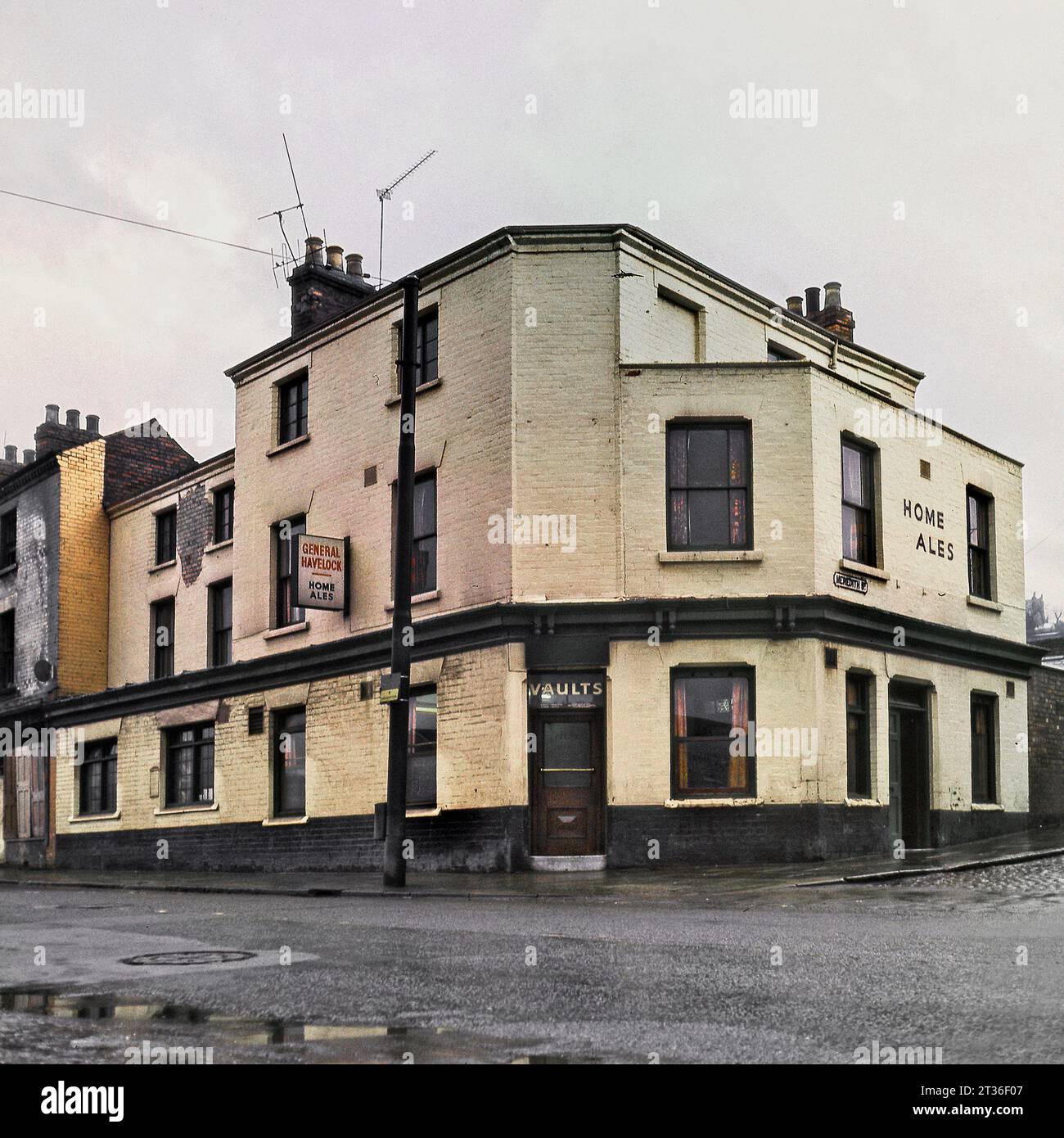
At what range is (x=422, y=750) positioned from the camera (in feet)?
72.0

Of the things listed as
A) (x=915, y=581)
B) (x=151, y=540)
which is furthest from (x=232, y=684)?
(x=915, y=581)

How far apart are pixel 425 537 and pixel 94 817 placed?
12580 mm

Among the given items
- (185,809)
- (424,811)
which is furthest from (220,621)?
(424,811)

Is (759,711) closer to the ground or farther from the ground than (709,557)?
closer to the ground

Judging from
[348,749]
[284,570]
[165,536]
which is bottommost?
[348,749]

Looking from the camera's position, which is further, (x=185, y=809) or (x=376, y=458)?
(x=185, y=809)

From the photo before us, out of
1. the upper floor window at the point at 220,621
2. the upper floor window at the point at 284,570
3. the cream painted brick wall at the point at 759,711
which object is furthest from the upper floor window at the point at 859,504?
the upper floor window at the point at 220,621

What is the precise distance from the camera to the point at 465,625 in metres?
21.0

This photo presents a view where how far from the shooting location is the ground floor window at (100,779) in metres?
30.4

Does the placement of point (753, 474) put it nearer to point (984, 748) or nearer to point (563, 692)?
point (563, 692)

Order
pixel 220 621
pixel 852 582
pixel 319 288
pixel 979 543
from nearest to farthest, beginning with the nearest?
pixel 852 582 → pixel 979 543 → pixel 319 288 → pixel 220 621

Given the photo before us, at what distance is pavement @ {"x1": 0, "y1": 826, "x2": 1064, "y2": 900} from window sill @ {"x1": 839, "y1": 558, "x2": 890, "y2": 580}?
4309 mm
